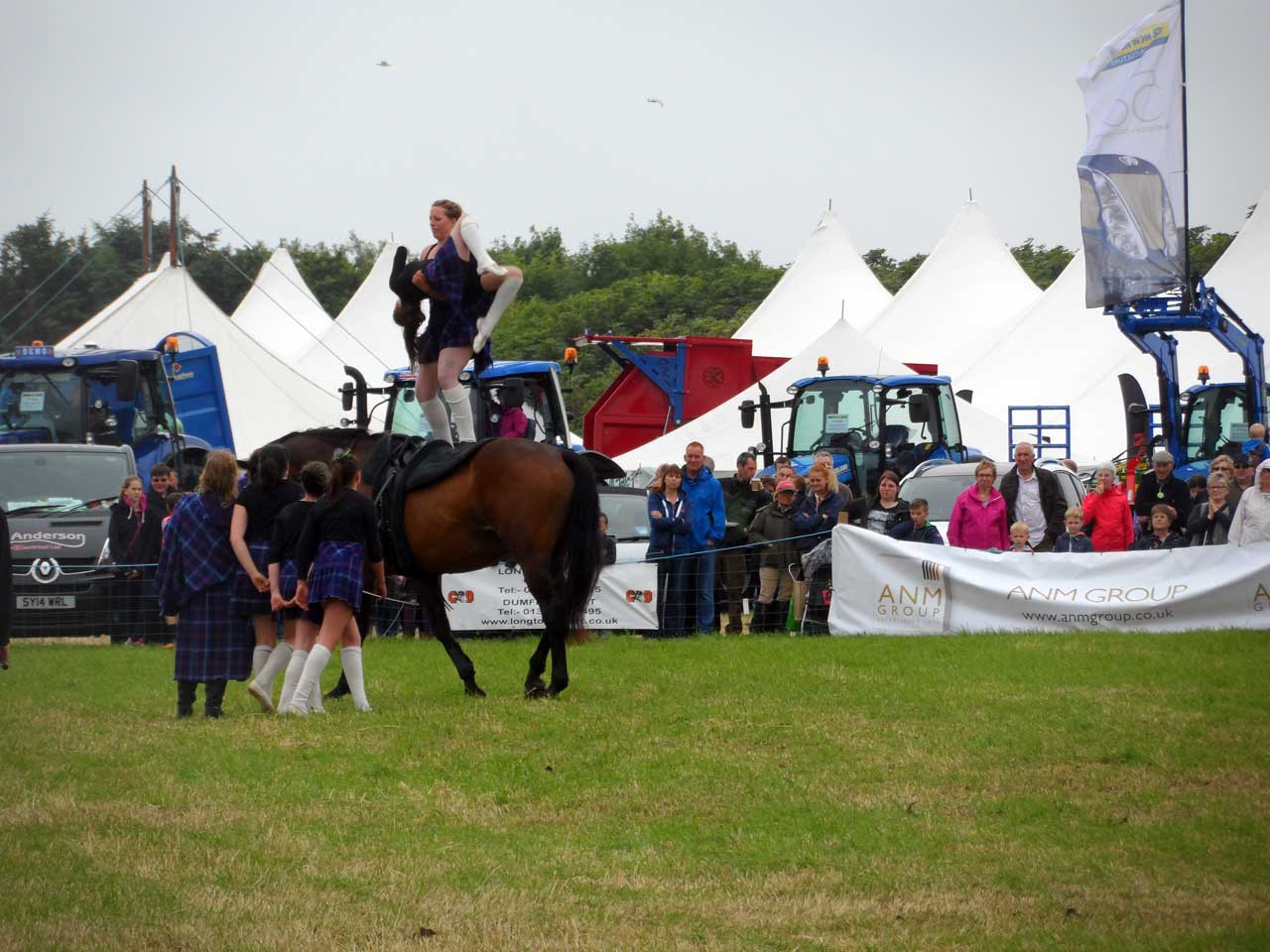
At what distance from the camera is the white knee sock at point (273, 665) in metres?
11.3

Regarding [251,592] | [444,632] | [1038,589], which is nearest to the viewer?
[251,592]

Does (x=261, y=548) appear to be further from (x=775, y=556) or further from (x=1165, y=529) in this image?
(x=1165, y=529)

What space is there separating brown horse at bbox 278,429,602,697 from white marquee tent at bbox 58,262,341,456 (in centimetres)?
2455

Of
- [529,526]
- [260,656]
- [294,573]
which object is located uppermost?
[529,526]

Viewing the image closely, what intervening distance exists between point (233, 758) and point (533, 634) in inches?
312

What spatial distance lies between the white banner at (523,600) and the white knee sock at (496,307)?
5031mm

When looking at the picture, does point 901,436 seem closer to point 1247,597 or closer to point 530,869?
point 1247,597

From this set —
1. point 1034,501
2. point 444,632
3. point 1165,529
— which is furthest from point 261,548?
point 1165,529

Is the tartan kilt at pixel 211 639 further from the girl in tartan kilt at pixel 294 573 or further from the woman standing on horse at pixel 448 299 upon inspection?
the woman standing on horse at pixel 448 299

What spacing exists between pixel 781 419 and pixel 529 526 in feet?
68.7

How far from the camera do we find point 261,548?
11.3m

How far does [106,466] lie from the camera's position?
19.5 meters

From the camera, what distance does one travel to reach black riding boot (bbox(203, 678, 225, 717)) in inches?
436

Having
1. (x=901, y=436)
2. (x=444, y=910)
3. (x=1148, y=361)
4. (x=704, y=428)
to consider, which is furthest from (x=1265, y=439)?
(x=444, y=910)
